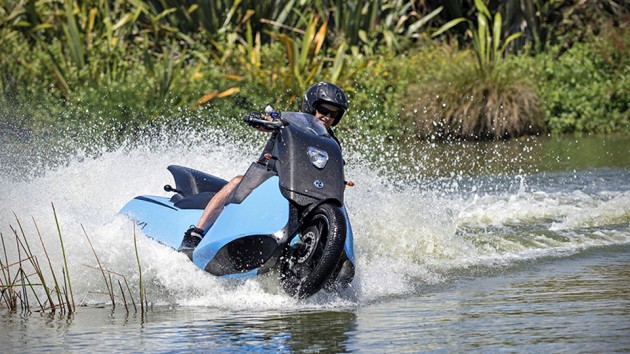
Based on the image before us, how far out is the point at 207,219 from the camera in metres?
9.54

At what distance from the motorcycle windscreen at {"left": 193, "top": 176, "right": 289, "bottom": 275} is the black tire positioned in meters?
0.18

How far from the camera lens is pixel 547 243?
11539 millimetres

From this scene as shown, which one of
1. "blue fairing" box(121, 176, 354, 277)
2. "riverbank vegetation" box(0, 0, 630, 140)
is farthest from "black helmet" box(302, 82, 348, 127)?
"riverbank vegetation" box(0, 0, 630, 140)

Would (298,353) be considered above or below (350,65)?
below

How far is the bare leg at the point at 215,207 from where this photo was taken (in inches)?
374

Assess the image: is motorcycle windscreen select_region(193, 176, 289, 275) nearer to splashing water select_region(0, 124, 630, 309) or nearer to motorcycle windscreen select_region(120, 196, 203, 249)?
splashing water select_region(0, 124, 630, 309)

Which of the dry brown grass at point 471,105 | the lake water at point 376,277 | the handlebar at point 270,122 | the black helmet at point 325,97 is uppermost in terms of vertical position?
the dry brown grass at point 471,105

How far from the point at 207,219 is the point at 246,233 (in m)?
0.79

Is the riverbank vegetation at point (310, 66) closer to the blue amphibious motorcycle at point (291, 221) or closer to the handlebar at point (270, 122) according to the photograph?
the handlebar at point (270, 122)

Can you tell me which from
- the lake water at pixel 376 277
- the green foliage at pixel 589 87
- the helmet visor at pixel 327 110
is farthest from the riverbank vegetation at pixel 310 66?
the helmet visor at pixel 327 110

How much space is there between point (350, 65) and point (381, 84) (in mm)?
752

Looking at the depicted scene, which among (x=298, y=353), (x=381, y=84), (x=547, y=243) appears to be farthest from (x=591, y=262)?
(x=381, y=84)

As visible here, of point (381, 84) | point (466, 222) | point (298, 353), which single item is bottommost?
point (298, 353)

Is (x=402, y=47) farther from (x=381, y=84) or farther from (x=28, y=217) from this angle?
(x=28, y=217)
